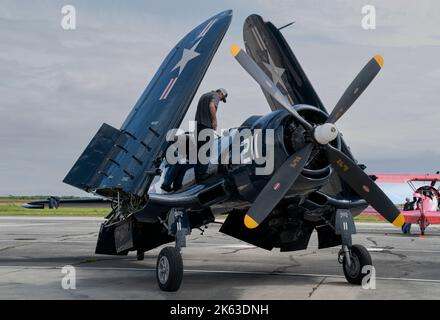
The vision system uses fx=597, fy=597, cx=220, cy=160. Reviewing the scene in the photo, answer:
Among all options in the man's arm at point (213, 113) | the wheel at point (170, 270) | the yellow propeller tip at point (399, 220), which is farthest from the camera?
the man's arm at point (213, 113)

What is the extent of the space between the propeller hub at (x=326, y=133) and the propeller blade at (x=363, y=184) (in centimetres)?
33

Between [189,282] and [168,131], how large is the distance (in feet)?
8.82

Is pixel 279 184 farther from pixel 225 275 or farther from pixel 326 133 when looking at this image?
pixel 225 275

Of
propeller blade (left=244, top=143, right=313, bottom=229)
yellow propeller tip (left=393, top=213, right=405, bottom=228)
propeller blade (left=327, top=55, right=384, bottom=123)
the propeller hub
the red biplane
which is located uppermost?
the red biplane

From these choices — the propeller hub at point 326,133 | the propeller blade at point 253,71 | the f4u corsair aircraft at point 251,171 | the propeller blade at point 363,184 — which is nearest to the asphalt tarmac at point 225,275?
the f4u corsair aircraft at point 251,171

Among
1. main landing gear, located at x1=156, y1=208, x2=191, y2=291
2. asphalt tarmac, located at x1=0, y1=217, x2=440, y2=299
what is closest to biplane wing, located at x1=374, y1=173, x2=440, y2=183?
asphalt tarmac, located at x1=0, y1=217, x2=440, y2=299

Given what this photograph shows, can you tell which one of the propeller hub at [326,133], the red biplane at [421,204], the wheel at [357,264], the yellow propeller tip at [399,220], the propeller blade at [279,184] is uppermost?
the red biplane at [421,204]

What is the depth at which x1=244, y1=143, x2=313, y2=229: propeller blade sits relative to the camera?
27.4 ft

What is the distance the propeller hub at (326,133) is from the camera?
8.31 m

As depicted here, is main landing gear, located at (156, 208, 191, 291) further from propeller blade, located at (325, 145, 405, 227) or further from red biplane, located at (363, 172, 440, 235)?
red biplane, located at (363, 172, 440, 235)

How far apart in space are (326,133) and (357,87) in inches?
51.2

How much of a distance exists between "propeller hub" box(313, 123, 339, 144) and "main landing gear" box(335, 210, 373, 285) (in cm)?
212

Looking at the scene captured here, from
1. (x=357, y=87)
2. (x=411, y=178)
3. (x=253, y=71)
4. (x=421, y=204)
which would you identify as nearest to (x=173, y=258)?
(x=253, y=71)

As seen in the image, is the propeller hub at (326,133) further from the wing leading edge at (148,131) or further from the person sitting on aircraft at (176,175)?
the person sitting on aircraft at (176,175)
